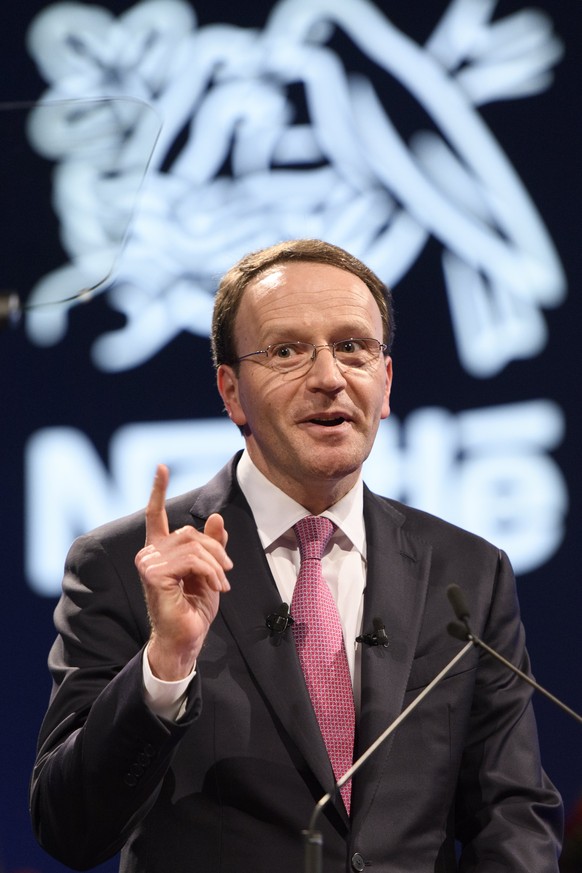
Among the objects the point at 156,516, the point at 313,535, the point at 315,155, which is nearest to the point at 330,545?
the point at 313,535

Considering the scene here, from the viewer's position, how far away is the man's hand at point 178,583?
1777mm

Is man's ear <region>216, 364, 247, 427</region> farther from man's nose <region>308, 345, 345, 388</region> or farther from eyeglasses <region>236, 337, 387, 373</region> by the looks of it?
man's nose <region>308, 345, 345, 388</region>

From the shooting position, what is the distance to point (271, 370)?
7.56ft

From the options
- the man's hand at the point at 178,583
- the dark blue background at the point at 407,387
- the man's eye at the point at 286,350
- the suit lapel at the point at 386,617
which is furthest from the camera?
the dark blue background at the point at 407,387

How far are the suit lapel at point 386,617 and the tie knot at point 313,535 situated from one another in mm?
94

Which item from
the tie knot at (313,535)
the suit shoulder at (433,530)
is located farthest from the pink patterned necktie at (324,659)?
the suit shoulder at (433,530)

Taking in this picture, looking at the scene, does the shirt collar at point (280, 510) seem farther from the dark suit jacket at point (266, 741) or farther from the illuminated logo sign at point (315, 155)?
the illuminated logo sign at point (315, 155)

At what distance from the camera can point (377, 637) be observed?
2094mm

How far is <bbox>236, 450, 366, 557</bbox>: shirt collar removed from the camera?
2.25 m

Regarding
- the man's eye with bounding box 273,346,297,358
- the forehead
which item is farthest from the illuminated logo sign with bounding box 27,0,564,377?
the man's eye with bounding box 273,346,297,358

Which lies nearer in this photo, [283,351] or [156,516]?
[156,516]

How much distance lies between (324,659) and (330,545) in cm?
27

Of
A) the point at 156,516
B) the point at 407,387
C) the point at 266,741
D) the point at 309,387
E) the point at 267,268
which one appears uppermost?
the point at 267,268

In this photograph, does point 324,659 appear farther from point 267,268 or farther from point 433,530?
point 267,268
